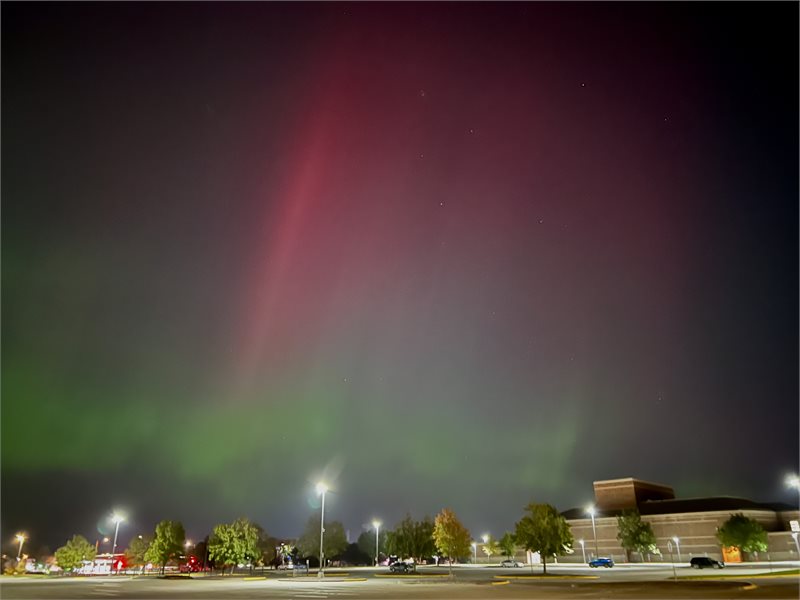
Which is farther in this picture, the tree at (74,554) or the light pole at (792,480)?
the tree at (74,554)

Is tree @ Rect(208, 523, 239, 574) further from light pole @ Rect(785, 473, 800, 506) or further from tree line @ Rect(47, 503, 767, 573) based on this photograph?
light pole @ Rect(785, 473, 800, 506)

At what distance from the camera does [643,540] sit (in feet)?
310

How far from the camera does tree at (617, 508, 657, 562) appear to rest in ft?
311

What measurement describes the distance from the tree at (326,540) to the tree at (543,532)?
296ft

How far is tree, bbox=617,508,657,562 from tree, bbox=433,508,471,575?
43.9 m

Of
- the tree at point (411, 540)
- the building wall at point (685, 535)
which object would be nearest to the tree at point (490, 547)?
the building wall at point (685, 535)

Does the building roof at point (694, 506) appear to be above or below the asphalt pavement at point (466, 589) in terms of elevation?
above

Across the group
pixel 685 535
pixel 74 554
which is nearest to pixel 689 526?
pixel 685 535

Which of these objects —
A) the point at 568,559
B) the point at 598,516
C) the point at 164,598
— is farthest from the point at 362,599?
the point at 598,516

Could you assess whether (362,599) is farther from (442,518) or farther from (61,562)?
(61,562)

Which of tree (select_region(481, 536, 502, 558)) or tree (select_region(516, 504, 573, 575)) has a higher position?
tree (select_region(516, 504, 573, 575))

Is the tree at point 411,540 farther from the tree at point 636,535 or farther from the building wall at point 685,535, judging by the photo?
the building wall at point 685,535

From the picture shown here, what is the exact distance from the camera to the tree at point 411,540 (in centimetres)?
6756

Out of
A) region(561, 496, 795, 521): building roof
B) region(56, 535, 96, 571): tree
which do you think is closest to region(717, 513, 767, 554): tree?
region(561, 496, 795, 521): building roof
